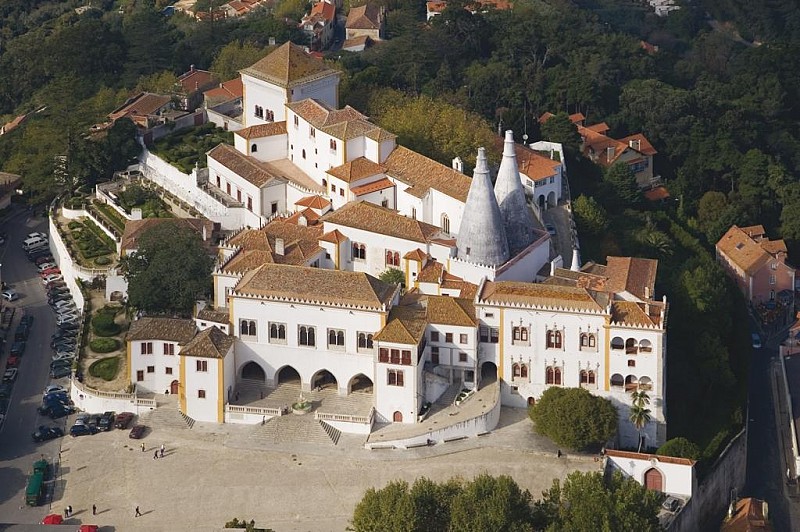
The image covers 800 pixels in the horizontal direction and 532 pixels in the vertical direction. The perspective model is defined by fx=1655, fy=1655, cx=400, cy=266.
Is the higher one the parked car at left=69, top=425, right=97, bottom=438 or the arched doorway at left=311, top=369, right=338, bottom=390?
the arched doorway at left=311, top=369, right=338, bottom=390

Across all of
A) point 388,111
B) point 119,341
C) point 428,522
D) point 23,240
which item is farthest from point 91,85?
point 428,522

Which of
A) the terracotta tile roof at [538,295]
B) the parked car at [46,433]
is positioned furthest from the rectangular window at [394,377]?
the parked car at [46,433]

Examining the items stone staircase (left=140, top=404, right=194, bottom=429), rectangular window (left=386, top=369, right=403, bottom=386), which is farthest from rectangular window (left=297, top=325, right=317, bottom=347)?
stone staircase (left=140, top=404, right=194, bottom=429)

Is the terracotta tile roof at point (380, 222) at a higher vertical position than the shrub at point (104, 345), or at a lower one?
higher

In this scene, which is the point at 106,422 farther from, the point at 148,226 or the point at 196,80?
the point at 196,80

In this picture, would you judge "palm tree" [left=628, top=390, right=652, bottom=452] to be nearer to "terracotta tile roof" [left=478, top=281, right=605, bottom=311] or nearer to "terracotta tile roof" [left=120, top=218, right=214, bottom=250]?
"terracotta tile roof" [left=478, top=281, right=605, bottom=311]

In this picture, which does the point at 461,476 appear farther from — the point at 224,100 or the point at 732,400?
the point at 224,100

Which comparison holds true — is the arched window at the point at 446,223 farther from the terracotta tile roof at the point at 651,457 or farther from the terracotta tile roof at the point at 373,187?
the terracotta tile roof at the point at 651,457
